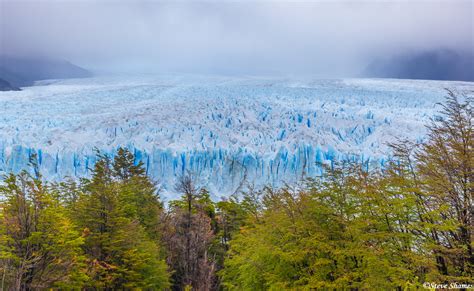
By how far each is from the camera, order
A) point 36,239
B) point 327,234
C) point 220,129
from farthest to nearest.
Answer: point 220,129 → point 327,234 → point 36,239

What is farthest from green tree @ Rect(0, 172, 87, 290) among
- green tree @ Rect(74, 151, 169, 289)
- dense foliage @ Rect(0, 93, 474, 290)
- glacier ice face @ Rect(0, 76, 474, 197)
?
glacier ice face @ Rect(0, 76, 474, 197)

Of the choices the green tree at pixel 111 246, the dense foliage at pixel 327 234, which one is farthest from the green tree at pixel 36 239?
the green tree at pixel 111 246

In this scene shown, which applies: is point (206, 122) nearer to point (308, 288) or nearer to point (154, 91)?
point (154, 91)

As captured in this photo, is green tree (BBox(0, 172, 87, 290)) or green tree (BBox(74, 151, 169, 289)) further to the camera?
green tree (BBox(74, 151, 169, 289))

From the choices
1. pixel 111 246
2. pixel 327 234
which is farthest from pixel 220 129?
pixel 327 234

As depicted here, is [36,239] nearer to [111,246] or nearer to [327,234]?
[111,246]

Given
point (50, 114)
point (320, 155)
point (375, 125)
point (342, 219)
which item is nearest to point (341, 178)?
point (342, 219)

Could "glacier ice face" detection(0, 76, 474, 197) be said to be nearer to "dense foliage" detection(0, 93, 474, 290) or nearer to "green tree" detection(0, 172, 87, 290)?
"dense foliage" detection(0, 93, 474, 290)

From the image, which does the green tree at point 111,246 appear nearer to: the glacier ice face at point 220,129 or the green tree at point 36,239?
the green tree at point 36,239

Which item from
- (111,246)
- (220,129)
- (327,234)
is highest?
(220,129)
